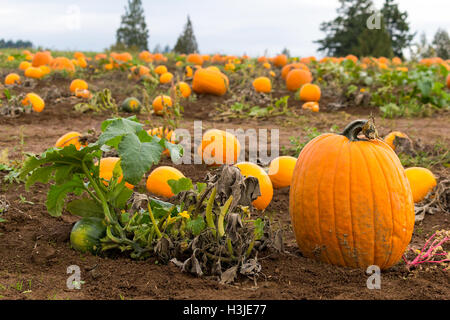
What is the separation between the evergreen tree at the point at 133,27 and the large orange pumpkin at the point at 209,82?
25845mm

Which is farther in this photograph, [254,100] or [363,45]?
[363,45]

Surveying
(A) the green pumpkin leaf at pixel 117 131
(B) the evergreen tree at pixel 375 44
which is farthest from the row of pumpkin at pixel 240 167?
(B) the evergreen tree at pixel 375 44

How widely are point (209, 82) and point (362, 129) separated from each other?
692 centimetres

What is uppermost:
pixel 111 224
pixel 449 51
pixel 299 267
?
pixel 449 51

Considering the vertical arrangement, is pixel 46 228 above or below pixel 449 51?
below

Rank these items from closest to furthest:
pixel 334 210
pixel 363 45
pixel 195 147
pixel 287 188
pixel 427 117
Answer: pixel 334 210, pixel 287 188, pixel 195 147, pixel 427 117, pixel 363 45

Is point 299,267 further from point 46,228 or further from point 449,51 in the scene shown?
point 449,51

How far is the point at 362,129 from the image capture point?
277 centimetres

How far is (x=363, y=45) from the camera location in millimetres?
26203

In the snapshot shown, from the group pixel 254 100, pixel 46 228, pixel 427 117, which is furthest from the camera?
pixel 254 100

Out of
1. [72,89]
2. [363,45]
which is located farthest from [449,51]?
[72,89]

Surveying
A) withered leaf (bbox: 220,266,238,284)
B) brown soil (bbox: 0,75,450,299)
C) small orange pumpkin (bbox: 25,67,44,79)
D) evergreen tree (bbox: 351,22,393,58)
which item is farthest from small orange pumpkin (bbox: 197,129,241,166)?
evergreen tree (bbox: 351,22,393,58)

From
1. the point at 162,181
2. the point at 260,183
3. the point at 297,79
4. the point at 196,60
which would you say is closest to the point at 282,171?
the point at 260,183
